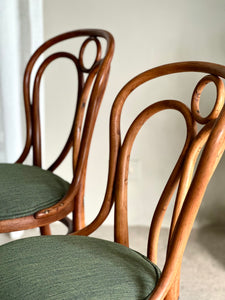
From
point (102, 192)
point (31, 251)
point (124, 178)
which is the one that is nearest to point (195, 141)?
point (124, 178)

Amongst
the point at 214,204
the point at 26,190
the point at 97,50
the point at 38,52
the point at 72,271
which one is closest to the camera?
the point at 72,271

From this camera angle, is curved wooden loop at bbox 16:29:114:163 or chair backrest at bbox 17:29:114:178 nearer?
chair backrest at bbox 17:29:114:178

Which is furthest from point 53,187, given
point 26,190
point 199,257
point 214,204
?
point 214,204

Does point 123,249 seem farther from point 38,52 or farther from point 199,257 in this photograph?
point 199,257

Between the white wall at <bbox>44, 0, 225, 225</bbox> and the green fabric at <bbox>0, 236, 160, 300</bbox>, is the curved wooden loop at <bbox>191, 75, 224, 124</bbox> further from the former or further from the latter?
the white wall at <bbox>44, 0, 225, 225</bbox>

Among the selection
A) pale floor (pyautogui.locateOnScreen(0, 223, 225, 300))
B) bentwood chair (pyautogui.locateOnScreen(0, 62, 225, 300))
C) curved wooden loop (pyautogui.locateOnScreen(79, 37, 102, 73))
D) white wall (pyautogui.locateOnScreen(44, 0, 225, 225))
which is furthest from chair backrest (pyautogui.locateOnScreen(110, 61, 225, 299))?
white wall (pyautogui.locateOnScreen(44, 0, 225, 225))

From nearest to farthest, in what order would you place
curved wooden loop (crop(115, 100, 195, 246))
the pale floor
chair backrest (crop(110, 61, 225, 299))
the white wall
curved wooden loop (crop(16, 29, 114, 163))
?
chair backrest (crop(110, 61, 225, 299)) → curved wooden loop (crop(115, 100, 195, 246)) → curved wooden loop (crop(16, 29, 114, 163)) → the pale floor → the white wall

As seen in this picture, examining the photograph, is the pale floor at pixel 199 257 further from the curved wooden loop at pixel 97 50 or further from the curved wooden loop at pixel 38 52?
the curved wooden loop at pixel 97 50

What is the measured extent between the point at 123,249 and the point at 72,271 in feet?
0.45

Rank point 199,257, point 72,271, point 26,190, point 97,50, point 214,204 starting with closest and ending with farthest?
point 72,271
point 26,190
point 97,50
point 199,257
point 214,204

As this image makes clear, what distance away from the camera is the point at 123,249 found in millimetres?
844

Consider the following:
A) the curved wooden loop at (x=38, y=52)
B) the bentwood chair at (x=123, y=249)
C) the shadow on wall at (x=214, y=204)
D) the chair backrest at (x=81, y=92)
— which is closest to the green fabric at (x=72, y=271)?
the bentwood chair at (x=123, y=249)

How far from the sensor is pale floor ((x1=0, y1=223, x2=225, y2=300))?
1.57m

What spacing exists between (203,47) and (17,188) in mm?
1062
